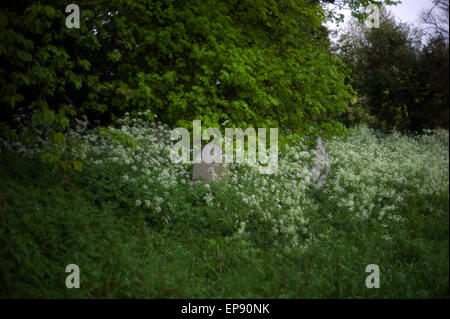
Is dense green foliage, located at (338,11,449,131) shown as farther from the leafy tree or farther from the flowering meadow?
the leafy tree

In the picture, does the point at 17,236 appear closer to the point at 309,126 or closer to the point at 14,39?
the point at 14,39

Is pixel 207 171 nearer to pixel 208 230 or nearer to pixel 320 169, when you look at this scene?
pixel 208 230

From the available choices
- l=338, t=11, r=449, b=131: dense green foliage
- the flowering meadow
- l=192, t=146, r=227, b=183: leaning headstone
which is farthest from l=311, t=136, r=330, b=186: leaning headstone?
l=192, t=146, r=227, b=183: leaning headstone

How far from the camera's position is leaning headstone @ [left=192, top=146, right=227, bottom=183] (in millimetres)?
6730

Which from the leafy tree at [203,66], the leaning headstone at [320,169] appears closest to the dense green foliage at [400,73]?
the leafy tree at [203,66]

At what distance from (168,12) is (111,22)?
4.77 ft

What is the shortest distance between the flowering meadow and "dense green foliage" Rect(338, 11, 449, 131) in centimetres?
66

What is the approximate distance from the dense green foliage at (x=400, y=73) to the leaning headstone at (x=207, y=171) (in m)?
3.97

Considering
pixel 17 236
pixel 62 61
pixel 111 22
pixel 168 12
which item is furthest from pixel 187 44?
pixel 17 236

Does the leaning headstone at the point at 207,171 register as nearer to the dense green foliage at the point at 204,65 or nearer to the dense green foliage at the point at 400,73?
the dense green foliage at the point at 204,65

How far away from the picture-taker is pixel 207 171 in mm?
6844

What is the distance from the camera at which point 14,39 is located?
4.06m

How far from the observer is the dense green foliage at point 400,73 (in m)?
3.99

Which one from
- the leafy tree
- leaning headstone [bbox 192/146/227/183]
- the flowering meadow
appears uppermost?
the leafy tree
